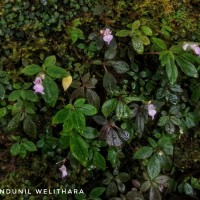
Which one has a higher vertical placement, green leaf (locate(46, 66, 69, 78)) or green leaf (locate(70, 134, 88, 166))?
green leaf (locate(46, 66, 69, 78))

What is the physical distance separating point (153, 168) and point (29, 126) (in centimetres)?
55

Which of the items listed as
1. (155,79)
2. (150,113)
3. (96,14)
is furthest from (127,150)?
(96,14)

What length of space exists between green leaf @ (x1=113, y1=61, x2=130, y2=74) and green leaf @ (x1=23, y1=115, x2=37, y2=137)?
44 cm

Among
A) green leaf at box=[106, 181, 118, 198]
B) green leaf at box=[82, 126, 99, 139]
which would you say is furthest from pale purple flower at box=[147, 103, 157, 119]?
green leaf at box=[106, 181, 118, 198]

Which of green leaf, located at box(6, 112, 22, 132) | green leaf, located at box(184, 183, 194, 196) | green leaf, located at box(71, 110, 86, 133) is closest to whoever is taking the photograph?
green leaf, located at box(71, 110, 86, 133)

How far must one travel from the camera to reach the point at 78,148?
4.47 feet

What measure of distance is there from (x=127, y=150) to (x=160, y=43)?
1.71 ft

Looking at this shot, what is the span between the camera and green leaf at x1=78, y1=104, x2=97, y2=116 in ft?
4.56

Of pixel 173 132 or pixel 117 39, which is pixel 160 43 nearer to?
pixel 117 39

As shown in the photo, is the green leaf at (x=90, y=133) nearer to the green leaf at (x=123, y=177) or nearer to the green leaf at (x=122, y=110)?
the green leaf at (x=122, y=110)

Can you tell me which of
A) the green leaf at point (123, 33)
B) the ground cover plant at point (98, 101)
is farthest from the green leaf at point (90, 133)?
the green leaf at point (123, 33)

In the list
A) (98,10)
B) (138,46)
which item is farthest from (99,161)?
(98,10)

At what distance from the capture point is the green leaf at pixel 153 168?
149 cm

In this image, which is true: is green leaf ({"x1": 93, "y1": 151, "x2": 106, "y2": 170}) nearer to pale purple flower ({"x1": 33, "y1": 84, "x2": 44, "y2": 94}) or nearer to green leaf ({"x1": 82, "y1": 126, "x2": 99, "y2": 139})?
green leaf ({"x1": 82, "y1": 126, "x2": 99, "y2": 139})
